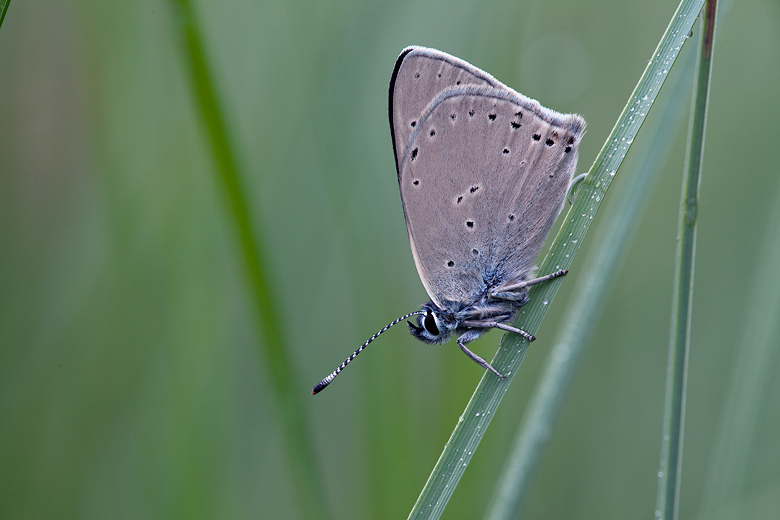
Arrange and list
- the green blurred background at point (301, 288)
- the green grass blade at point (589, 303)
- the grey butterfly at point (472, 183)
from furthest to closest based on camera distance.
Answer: the green blurred background at point (301, 288) < the grey butterfly at point (472, 183) < the green grass blade at point (589, 303)

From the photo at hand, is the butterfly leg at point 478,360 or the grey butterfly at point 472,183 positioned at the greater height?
the grey butterfly at point 472,183

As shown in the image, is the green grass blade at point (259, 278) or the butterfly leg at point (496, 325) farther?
the butterfly leg at point (496, 325)

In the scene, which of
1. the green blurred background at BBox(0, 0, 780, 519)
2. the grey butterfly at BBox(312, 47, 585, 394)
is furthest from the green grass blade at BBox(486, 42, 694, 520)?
the grey butterfly at BBox(312, 47, 585, 394)

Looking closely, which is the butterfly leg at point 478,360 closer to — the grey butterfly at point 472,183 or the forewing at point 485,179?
the grey butterfly at point 472,183

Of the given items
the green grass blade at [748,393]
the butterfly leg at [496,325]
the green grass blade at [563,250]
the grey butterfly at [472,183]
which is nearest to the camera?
the green grass blade at [563,250]

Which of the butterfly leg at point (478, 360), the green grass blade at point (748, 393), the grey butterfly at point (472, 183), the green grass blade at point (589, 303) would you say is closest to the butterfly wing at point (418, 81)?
the grey butterfly at point (472, 183)

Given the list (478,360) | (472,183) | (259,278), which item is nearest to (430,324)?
(478,360)

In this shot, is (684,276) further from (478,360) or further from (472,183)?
(472,183)
